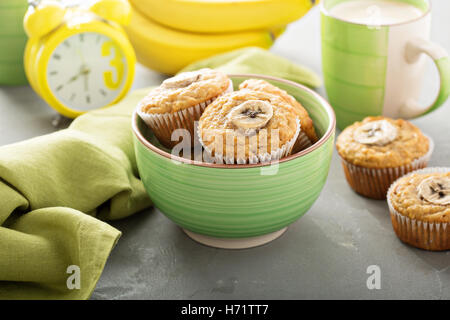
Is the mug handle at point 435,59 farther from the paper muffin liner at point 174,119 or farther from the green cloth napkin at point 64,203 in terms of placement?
the green cloth napkin at point 64,203

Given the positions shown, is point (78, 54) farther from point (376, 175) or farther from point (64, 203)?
point (376, 175)

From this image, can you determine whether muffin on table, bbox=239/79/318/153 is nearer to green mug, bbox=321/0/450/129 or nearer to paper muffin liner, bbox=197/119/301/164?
paper muffin liner, bbox=197/119/301/164

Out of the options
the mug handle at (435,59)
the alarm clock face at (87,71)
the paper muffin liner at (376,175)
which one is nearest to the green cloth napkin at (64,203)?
the alarm clock face at (87,71)

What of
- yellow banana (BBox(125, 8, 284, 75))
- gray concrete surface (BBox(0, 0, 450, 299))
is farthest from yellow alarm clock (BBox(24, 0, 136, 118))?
gray concrete surface (BBox(0, 0, 450, 299))

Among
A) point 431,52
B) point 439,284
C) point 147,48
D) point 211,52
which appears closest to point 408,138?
point 431,52

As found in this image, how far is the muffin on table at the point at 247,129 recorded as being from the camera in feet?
3.02

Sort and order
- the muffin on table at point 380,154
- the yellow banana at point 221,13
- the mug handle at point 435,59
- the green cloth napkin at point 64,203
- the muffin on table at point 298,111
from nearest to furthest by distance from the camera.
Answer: the green cloth napkin at point 64,203
the muffin on table at point 298,111
the muffin on table at point 380,154
the mug handle at point 435,59
the yellow banana at point 221,13

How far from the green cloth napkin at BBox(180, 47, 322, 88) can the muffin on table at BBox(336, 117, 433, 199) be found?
327 millimetres

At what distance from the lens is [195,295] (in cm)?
94

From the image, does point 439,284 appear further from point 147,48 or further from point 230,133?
point 147,48

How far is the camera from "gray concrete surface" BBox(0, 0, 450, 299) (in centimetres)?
94

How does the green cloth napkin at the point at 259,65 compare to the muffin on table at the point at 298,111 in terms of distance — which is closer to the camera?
the muffin on table at the point at 298,111

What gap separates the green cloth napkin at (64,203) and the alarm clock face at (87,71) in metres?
0.17

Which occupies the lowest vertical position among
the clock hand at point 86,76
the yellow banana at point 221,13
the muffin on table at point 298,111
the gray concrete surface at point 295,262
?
the gray concrete surface at point 295,262
